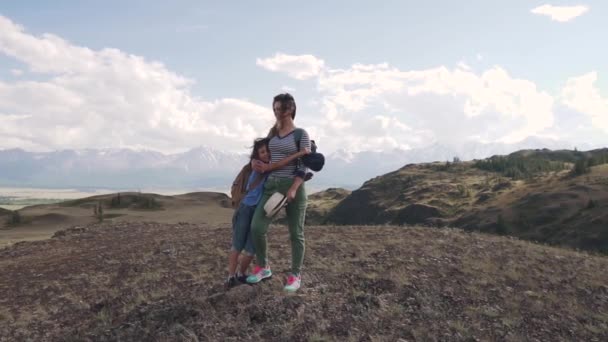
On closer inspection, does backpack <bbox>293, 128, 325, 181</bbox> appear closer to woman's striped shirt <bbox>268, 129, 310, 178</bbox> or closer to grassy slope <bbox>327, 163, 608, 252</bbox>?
woman's striped shirt <bbox>268, 129, 310, 178</bbox>

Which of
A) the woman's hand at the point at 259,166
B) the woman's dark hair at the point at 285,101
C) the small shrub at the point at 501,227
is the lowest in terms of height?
the small shrub at the point at 501,227

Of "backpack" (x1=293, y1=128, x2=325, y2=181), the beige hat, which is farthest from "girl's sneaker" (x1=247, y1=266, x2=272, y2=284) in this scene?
"backpack" (x1=293, y1=128, x2=325, y2=181)

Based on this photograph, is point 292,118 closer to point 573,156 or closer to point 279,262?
point 279,262

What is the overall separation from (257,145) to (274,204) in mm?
1140

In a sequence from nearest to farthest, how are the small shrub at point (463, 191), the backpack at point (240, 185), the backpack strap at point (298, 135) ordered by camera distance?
the backpack strap at point (298, 135), the backpack at point (240, 185), the small shrub at point (463, 191)

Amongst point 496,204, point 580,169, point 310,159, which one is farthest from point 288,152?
point 580,169

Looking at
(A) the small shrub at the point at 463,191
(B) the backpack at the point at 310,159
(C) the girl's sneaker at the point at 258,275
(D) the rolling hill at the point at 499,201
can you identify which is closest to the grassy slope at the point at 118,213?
(C) the girl's sneaker at the point at 258,275

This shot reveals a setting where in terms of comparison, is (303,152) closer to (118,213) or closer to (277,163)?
(277,163)

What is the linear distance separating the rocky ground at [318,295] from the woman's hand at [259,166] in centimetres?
216

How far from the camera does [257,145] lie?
7.54 meters

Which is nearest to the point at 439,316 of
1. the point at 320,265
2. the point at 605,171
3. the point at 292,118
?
the point at 320,265

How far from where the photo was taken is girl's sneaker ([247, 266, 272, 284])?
7.94 m

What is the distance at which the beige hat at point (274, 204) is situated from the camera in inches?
278

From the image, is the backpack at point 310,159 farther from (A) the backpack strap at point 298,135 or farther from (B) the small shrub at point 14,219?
→ (B) the small shrub at point 14,219
